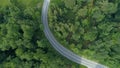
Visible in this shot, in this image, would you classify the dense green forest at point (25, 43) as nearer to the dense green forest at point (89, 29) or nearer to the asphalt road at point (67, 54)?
the asphalt road at point (67, 54)

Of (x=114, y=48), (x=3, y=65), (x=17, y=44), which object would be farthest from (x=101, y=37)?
(x=3, y=65)

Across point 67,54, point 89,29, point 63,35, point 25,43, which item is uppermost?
point 89,29

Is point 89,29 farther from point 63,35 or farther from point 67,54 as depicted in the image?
point 67,54

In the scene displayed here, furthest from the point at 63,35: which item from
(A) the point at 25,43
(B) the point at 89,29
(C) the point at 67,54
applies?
(A) the point at 25,43

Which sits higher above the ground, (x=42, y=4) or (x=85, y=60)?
(x=42, y=4)

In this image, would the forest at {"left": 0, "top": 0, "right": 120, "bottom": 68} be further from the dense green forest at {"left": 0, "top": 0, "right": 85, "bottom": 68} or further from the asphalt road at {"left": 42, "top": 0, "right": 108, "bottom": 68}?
the asphalt road at {"left": 42, "top": 0, "right": 108, "bottom": 68}

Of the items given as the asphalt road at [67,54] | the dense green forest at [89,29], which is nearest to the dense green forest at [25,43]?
the asphalt road at [67,54]

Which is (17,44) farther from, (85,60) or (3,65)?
(85,60)
